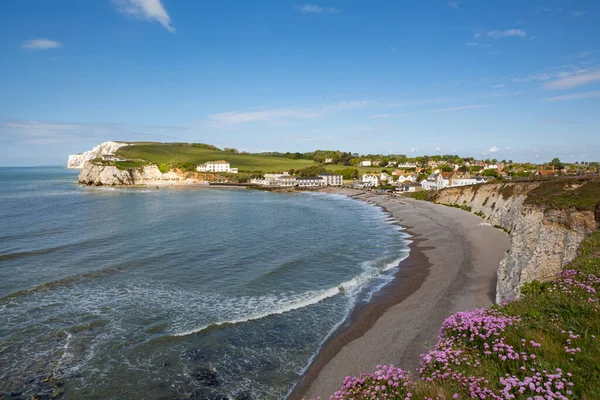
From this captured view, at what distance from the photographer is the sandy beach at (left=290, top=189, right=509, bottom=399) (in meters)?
13.7

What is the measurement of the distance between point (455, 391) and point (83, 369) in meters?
13.7

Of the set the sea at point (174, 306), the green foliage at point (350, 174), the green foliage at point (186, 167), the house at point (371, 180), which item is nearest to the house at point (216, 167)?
the green foliage at point (186, 167)

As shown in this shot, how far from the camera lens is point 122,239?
37.2 meters

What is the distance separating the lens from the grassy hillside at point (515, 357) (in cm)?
620

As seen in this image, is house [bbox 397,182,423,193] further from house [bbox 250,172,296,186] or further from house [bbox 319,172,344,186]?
house [bbox 250,172,296,186]

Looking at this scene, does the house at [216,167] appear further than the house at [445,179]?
Yes

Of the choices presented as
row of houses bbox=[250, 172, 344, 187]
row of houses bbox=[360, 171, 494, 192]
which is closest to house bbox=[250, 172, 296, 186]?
row of houses bbox=[250, 172, 344, 187]

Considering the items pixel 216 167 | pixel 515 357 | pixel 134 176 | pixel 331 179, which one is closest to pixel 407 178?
pixel 331 179

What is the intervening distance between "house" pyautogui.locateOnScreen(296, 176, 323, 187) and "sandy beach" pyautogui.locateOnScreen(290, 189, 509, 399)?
104352mm

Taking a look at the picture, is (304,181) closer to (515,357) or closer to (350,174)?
(350,174)

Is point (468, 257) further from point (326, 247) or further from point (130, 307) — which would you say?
point (130, 307)

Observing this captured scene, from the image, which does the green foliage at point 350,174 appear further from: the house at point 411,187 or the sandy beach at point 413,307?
the sandy beach at point 413,307

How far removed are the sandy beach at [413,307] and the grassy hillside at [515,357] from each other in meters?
5.10

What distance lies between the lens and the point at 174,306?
64.5ft
